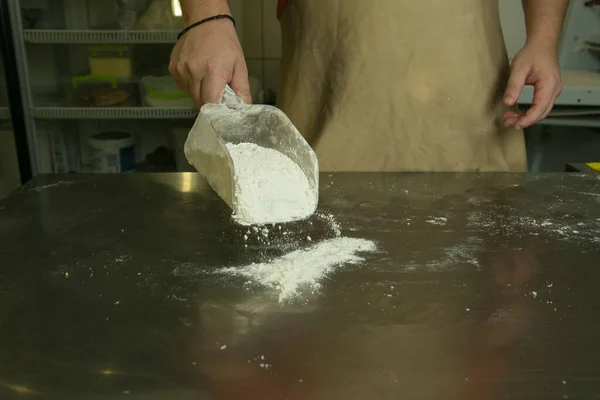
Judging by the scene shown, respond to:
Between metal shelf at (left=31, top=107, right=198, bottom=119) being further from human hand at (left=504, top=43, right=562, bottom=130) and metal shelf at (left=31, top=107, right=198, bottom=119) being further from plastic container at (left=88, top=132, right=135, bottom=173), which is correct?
human hand at (left=504, top=43, right=562, bottom=130)

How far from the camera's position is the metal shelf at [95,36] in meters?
1.48

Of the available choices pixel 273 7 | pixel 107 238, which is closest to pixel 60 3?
pixel 273 7

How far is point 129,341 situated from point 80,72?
5.11 ft

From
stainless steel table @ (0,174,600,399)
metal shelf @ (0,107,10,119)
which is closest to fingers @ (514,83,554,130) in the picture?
stainless steel table @ (0,174,600,399)

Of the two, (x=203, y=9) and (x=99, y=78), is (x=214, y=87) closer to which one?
(x=203, y=9)

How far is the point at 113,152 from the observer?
1631mm

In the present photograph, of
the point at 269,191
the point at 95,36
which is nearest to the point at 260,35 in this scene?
the point at 95,36

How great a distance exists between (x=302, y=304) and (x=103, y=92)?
136 cm

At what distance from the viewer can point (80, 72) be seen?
1750 mm

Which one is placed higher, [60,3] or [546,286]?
[60,3]

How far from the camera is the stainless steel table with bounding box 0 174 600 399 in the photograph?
361 mm

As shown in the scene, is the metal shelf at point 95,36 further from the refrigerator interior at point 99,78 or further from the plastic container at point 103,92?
the plastic container at point 103,92

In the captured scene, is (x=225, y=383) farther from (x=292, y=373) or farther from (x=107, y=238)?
(x=107, y=238)

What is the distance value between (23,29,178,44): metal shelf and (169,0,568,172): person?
715 millimetres
